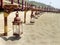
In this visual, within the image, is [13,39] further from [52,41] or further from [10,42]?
[52,41]

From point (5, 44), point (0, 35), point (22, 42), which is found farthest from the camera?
point (0, 35)

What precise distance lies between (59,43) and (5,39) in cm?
→ 255

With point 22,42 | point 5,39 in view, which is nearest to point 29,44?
point 22,42

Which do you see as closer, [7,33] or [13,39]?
[13,39]

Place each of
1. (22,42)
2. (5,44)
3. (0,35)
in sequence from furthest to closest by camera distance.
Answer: (0,35) < (22,42) < (5,44)

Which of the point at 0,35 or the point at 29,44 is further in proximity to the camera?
the point at 0,35

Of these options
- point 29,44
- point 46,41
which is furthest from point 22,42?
point 46,41

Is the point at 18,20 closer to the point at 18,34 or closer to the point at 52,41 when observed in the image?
the point at 18,34

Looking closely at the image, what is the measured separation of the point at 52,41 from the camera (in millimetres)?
12766

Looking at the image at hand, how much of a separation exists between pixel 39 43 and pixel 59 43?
984mm

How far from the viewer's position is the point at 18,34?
13242 millimetres

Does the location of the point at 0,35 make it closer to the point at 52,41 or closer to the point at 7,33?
the point at 7,33

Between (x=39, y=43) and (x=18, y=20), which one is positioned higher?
(x=18, y=20)

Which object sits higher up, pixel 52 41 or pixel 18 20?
pixel 18 20
